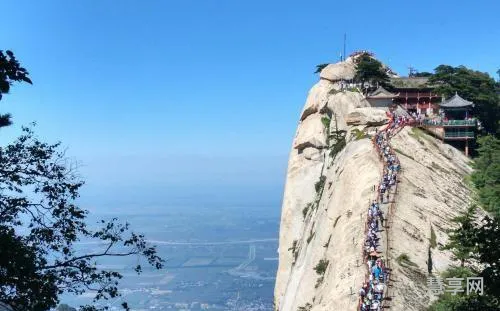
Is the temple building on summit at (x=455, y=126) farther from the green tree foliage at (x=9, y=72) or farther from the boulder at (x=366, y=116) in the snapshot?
the green tree foliage at (x=9, y=72)

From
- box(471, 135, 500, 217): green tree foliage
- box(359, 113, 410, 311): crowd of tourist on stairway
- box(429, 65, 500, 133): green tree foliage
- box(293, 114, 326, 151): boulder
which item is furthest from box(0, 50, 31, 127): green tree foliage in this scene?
box(429, 65, 500, 133): green tree foliage

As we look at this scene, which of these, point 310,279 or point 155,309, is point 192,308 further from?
point 310,279

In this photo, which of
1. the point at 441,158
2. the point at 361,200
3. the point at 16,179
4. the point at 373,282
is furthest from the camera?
the point at 441,158

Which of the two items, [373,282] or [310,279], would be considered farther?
[310,279]

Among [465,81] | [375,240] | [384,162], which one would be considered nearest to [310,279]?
[375,240]

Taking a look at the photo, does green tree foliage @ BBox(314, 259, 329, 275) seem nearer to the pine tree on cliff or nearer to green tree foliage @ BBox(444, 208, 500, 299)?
green tree foliage @ BBox(444, 208, 500, 299)

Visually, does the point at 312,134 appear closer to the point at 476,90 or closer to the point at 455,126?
the point at 455,126
